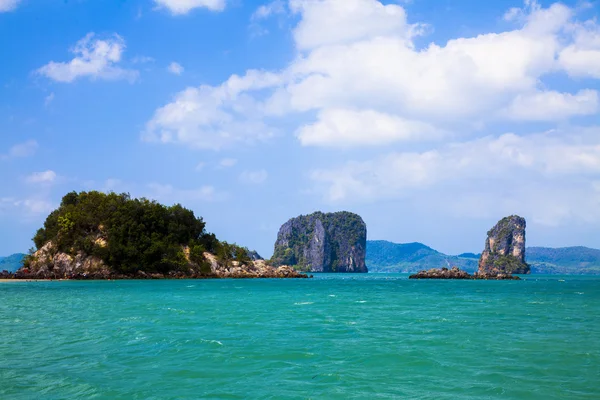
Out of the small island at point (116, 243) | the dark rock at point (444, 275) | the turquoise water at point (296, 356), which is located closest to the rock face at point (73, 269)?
the small island at point (116, 243)

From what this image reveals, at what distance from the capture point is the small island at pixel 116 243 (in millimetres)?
112812

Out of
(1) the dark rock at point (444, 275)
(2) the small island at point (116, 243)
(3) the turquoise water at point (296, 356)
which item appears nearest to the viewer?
(3) the turquoise water at point (296, 356)

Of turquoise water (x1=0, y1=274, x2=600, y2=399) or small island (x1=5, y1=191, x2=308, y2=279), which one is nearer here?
turquoise water (x1=0, y1=274, x2=600, y2=399)

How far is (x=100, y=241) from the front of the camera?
379 ft

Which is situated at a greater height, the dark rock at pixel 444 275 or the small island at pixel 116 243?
the small island at pixel 116 243

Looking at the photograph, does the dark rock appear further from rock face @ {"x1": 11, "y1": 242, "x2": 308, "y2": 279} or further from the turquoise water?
the turquoise water

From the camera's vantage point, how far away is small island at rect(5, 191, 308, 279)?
113 meters

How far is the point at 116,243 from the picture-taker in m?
113

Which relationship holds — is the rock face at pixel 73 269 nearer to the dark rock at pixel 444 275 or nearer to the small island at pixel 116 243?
the small island at pixel 116 243

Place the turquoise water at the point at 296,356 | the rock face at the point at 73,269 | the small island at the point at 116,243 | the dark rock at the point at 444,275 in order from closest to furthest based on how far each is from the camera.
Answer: the turquoise water at the point at 296,356 → the rock face at the point at 73,269 → the small island at the point at 116,243 → the dark rock at the point at 444,275

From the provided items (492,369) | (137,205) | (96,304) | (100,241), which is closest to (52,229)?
(100,241)

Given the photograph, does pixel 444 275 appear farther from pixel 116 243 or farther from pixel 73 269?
pixel 73 269

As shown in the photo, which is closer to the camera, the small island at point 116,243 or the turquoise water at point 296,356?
the turquoise water at point 296,356

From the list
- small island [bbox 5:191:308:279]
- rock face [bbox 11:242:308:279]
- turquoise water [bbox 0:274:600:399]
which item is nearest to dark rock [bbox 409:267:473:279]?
small island [bbox 5:191:308:279]
